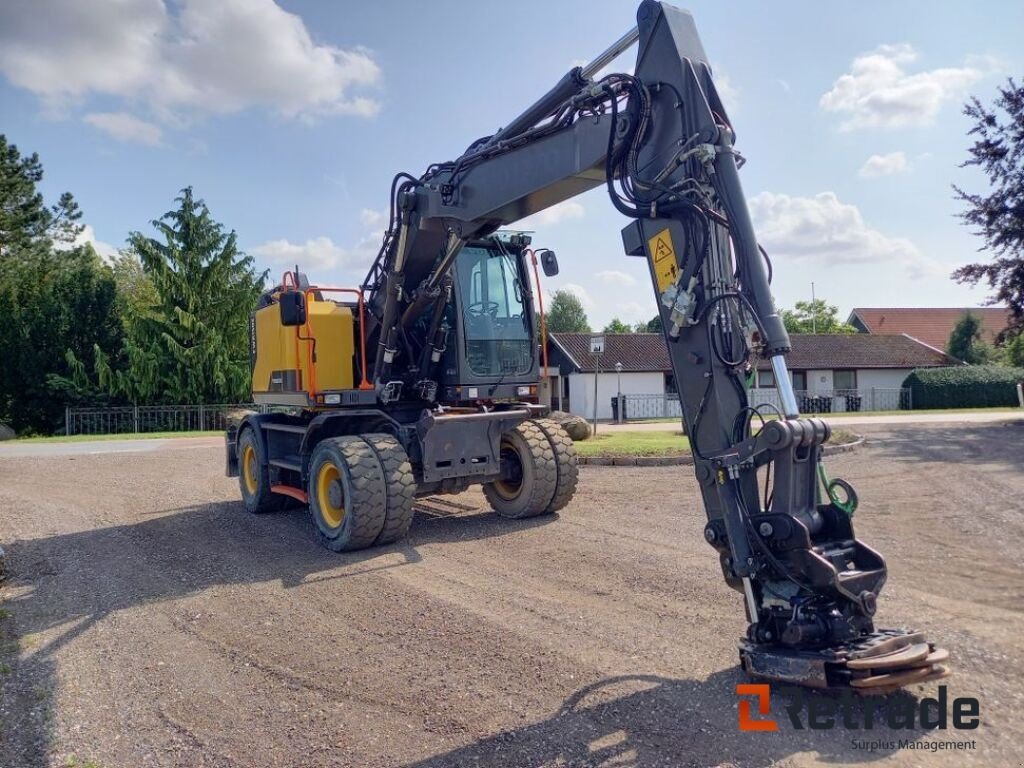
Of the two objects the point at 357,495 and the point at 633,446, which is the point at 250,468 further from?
the point at 633,446

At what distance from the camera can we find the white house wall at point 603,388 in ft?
116

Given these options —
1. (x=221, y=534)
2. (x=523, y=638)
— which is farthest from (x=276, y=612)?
(x=221, y=534)

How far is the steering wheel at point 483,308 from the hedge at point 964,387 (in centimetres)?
3374

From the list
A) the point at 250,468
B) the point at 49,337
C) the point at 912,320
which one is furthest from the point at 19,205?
the point at 912,320

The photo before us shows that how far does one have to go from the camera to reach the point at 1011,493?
→ 1025cm

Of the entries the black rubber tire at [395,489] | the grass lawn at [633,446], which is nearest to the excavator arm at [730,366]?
the black rubber tire at [395,489]

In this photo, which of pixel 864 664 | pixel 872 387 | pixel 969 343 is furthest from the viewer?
pixel 969 343

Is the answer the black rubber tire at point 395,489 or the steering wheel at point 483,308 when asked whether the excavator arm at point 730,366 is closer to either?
the steering wheel at point 483,308

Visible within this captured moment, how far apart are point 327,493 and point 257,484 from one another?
2.21 metres

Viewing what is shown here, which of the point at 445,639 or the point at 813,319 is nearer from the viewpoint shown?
the point at 445,639

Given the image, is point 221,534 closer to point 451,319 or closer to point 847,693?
point 451,319

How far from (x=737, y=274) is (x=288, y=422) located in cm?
710

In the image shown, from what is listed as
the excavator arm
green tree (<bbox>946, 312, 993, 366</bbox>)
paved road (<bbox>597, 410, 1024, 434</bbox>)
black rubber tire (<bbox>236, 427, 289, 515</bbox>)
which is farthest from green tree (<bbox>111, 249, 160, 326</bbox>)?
green tree (<bbox>946, 312, 993, 366</bbox>)

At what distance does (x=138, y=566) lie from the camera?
7.73 metres
